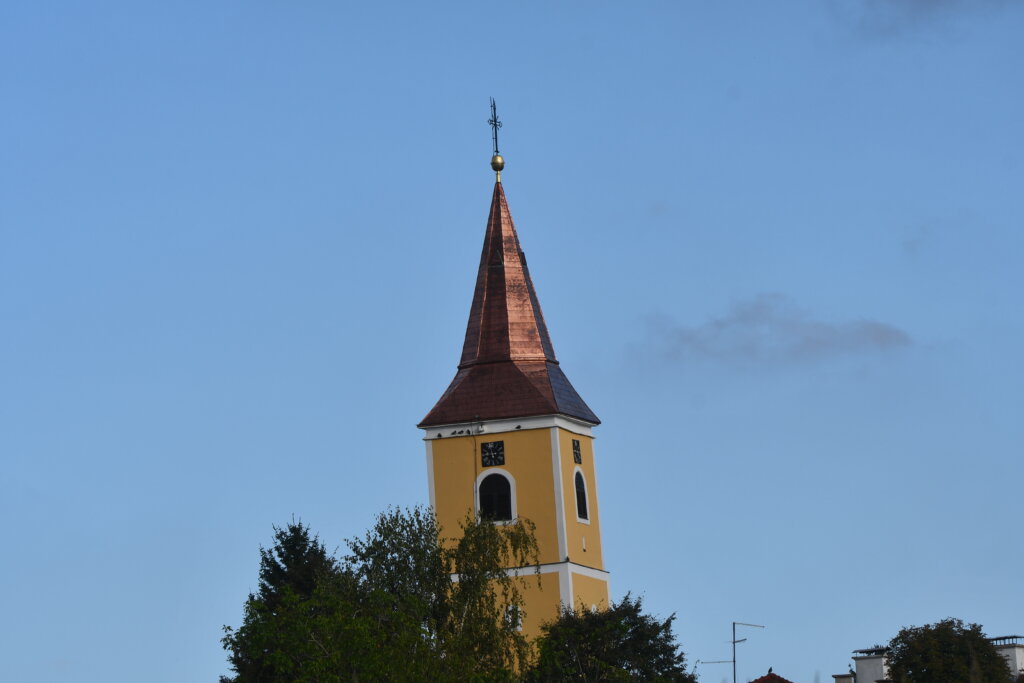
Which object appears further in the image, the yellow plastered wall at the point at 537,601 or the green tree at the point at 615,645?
the yellow plastered wall at the point at 537,601

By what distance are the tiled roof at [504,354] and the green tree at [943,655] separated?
1255 cm

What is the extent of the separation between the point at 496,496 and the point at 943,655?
1392 cm

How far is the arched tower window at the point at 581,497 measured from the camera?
5550cm

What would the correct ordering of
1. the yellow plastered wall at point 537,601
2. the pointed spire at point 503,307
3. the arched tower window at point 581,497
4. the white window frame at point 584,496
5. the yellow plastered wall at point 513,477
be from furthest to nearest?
the pointed spire at point 503,307
the arched tower window at point 581,497
the white window frame at point 584,496
the yellow plastered wall at point 513,477
the yellow plastered wall at point 537,601

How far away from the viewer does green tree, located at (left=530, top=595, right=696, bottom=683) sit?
45281mm

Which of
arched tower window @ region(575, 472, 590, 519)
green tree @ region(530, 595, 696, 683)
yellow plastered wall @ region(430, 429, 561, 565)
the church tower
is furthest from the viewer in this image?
arched tower window @ region(575, 472, 590, 519)

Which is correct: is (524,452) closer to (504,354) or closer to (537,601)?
(504,354)

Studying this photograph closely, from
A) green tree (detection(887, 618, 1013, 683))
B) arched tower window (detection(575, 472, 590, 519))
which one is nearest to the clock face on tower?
arched tower window (detection(575, 472, 590, 519))

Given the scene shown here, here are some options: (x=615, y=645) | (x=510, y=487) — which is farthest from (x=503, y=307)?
(x=615, y=645)

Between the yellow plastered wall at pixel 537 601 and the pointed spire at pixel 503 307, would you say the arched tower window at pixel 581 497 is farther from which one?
the pointed spire at pixel 503 307

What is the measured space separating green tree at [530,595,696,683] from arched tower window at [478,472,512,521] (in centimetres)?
535

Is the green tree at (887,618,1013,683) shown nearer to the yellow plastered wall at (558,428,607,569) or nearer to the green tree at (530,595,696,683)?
the green tree at (530,595,696,683)

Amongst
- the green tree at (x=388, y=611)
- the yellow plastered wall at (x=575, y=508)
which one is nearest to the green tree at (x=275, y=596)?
the green tree at (x=388, y=611)

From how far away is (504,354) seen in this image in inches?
2224
